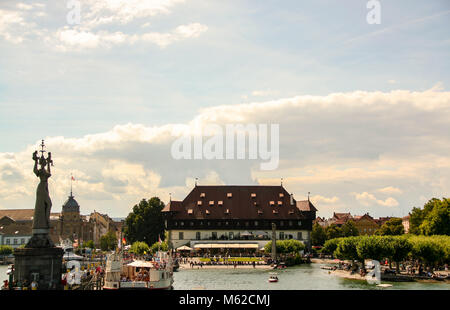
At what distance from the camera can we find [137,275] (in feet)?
153

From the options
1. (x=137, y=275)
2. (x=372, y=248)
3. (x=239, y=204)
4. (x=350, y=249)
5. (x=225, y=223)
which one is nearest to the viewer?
(x=137, y=275)

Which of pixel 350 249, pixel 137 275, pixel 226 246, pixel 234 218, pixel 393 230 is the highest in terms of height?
pixel 234 218

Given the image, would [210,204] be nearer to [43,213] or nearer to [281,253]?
[281,253]

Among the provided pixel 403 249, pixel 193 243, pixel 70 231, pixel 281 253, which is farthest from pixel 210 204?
pixel 70 231

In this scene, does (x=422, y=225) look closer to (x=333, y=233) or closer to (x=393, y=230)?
(x=393, y=230)

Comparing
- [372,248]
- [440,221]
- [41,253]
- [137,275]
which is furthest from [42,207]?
[440,221]

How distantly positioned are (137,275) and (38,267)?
1476cm

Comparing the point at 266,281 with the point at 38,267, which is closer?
the point at 38,267

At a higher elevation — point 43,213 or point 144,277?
point 43,213

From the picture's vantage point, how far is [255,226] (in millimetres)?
104500

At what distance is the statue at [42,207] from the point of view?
33531 millimetres

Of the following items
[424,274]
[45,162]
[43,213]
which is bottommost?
[424,274]

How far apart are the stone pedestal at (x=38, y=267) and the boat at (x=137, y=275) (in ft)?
33.5
